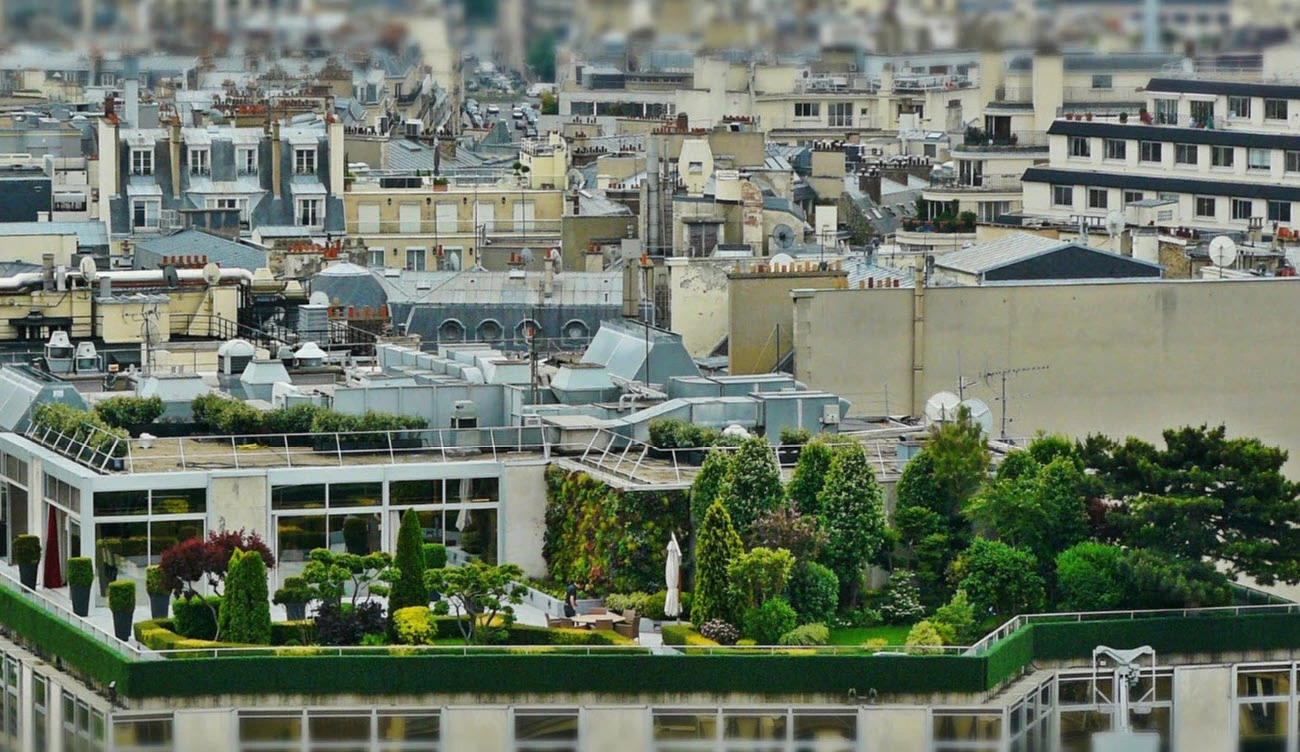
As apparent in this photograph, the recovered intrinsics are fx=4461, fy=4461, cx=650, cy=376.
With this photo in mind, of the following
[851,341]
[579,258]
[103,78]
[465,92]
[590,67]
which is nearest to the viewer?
[851,341]

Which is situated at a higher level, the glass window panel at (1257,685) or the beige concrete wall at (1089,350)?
the beige concrete wall at (1089,350)

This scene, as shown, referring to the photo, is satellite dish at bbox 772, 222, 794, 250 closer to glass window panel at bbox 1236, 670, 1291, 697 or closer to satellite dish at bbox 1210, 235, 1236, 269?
satellite dish at bbox 1210, 235, 1236, 269

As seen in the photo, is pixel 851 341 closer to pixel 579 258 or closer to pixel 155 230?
pixel 579 258

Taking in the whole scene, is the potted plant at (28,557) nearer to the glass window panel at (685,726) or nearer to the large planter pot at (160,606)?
the large planter pot at (160,606)

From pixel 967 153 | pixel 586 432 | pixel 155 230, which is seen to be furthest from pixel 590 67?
pixel 586 432

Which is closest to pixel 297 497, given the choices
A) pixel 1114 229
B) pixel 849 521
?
pixel 849 521

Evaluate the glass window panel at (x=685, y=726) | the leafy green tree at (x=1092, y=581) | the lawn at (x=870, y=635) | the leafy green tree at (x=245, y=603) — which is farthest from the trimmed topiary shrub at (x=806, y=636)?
the leafy green tree at (x=245, y=603)

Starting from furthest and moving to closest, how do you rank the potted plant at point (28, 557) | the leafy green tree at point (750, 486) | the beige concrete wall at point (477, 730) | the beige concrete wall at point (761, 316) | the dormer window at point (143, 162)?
the dormer window at point (143, 162)
the beige concrete wall at point (761, 316)
the potted plant at point (28, 557)
the leafy green tree at point (750, 486)
the beige concrete wall at point (477, 730)

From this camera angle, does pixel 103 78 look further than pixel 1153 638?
Yes
